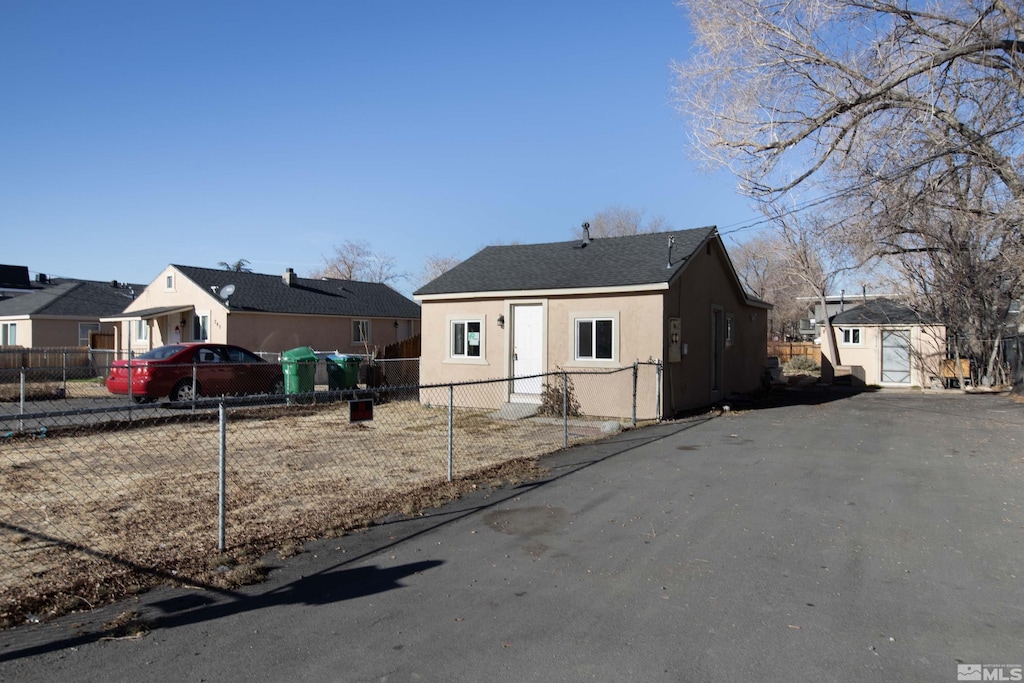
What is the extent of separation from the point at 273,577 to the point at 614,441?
735cm

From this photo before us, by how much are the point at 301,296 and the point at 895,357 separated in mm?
24520

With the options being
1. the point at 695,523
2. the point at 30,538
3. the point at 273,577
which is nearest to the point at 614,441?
the point at 695,523

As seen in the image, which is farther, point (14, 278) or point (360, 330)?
point (14, 278)

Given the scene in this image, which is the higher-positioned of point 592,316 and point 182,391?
point 592,316

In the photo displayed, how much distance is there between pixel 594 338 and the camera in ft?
51.1

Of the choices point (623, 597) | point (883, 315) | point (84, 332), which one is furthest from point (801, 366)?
point (84, 332)

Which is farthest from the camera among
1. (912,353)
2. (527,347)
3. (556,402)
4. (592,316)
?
(912,353)

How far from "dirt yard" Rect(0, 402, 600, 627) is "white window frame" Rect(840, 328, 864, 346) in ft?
61.4

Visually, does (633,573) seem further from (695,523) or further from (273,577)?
(273,577)

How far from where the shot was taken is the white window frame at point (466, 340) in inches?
678

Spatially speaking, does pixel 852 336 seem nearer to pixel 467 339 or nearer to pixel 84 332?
pixel 467 339

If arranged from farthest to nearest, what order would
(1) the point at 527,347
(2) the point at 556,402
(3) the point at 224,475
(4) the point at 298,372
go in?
(4) the point at 298,372
(1) the point at 527,347
(2) the point at 556,402
(3) the point at 224,475

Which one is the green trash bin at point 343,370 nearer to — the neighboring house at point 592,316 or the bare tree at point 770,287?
the neighboring house at point 592,316

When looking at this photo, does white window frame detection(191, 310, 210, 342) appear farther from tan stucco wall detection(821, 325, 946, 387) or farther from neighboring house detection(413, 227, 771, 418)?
tan stucco wall detection(821, 325, 946, 387)
